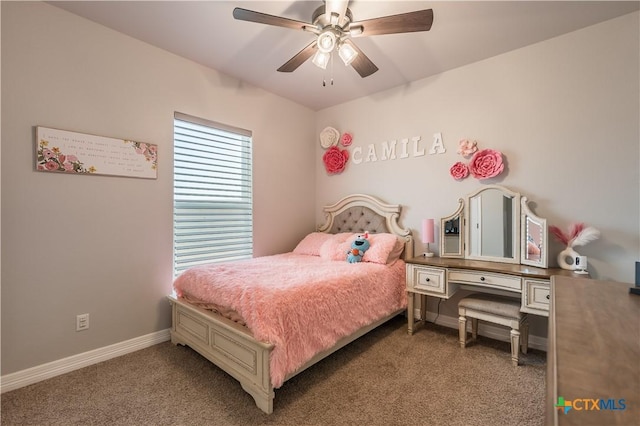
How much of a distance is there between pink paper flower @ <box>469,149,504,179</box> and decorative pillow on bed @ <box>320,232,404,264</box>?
978 millimetres

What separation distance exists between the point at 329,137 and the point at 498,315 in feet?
8.91

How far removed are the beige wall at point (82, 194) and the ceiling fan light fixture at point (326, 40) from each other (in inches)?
59.5

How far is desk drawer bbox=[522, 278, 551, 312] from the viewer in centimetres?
197

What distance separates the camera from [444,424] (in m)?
1.52

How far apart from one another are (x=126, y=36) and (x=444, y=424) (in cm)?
354

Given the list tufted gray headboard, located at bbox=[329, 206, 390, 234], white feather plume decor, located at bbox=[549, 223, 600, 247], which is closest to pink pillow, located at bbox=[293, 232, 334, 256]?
tufted gray headboard, located at bbox=[329, 206, 390, 234]

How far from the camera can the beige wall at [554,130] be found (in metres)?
2.07

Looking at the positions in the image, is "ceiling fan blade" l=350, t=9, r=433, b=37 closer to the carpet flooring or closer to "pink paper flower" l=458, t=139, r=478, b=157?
"pink paper flower" l=458, t=139, r=478, b=157

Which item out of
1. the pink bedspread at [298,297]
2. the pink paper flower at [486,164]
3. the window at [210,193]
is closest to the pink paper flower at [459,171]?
the pink paper flower at [486,164]

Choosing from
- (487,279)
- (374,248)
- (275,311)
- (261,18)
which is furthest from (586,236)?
(261,18)

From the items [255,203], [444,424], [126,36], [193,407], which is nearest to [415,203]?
[255,203]

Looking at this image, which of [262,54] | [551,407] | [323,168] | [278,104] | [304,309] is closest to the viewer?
[551,407]

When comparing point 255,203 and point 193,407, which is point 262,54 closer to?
point 255,203

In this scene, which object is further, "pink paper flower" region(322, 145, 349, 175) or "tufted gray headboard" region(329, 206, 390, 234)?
"pink paper flower" region(322, 145, 349, 175)
